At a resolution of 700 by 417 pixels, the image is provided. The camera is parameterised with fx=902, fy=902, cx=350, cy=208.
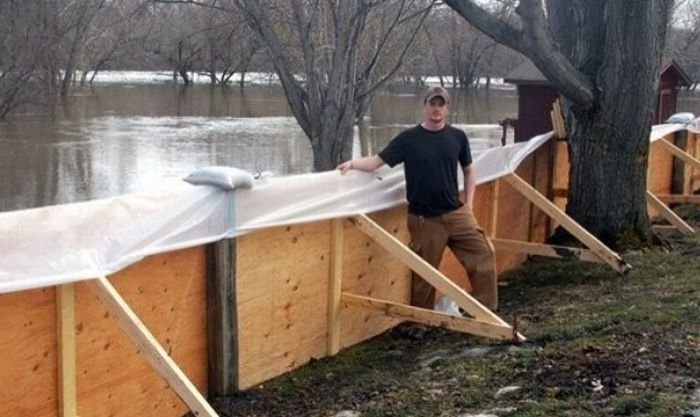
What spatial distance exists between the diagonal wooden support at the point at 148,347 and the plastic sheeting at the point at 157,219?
123 millimetres

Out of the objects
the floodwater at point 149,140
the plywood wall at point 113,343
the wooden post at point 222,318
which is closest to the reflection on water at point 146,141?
the floodwater at point 149,140

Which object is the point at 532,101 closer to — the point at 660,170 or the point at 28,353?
the point at 660,170

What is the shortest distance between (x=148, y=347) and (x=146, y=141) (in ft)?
87.9

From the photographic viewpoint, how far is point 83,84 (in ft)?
204

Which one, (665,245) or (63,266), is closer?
(63,266)

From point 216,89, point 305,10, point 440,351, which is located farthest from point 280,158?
point 216,89

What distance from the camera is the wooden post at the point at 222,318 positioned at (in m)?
5.46

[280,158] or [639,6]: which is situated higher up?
[639,6]

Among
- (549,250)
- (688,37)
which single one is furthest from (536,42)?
(688,37)

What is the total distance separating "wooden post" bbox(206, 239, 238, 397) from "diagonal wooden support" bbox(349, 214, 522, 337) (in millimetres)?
1250

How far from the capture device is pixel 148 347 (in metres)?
4.46

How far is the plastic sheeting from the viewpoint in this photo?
427cm

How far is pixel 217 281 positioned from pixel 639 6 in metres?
5.58

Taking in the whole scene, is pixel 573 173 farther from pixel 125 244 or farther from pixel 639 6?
pixel 125 244
